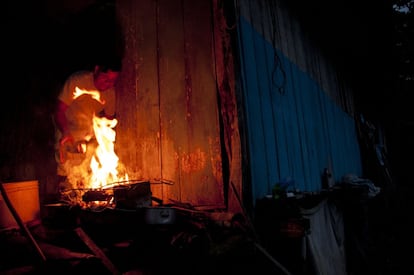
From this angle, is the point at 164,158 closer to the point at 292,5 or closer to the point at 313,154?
the point at 313,154

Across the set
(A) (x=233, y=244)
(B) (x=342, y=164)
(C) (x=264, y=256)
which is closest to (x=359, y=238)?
(B) (x=342, y=164)

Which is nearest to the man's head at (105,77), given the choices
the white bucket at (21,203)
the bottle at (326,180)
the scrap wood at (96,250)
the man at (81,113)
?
the man at (81,113)

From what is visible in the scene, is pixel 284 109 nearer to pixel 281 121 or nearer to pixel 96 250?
pixel 281 121

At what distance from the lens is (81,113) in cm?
539

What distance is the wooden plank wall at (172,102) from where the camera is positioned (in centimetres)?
375

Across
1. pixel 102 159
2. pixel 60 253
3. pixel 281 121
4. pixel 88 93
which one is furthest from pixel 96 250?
pixel 281 121

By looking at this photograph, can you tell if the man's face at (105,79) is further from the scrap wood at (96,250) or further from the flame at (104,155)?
the scrap wood at (96,250)

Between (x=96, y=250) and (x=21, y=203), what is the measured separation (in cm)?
185

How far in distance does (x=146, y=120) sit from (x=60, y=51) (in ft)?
14.2

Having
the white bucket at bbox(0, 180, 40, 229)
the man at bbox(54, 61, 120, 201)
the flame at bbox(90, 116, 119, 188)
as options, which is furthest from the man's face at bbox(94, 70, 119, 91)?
the white bucket at bbox(0, 180, 40, 229)

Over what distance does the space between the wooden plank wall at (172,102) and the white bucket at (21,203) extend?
1.51 meters

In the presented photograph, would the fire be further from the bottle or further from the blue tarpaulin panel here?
the bottle

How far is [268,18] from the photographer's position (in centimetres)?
506

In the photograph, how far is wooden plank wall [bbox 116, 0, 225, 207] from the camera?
12.3 ft
